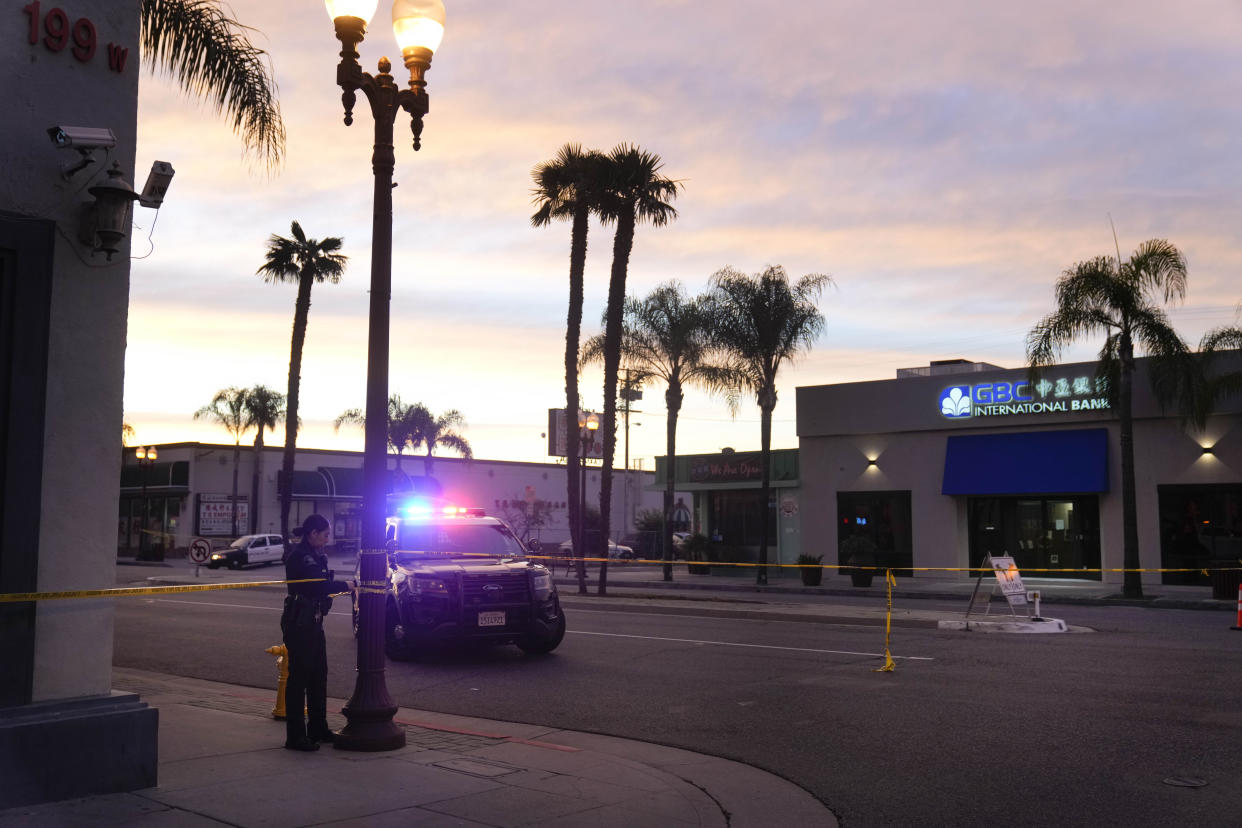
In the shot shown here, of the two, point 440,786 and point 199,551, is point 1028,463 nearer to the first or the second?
point 199,551

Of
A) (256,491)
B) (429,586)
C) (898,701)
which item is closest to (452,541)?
(429,586)

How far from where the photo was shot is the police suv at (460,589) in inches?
514

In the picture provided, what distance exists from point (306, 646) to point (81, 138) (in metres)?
4.05

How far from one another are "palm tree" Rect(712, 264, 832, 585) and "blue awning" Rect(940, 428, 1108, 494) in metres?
5.96

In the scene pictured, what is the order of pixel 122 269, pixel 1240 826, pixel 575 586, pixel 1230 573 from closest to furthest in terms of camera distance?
pixel 1240 826
pixel 122 269
pixel 1230 573
pixel 575 586

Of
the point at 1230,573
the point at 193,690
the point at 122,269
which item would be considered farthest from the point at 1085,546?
the point at 122,269

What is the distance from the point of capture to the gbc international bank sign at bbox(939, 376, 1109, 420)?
3188 centimetres

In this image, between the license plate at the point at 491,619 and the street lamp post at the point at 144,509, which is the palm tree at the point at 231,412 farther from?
the license plate at the point at 491,619

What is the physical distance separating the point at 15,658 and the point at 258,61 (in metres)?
7.58

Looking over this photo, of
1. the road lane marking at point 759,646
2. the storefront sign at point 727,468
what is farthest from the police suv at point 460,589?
the storefront sign at point 727,468

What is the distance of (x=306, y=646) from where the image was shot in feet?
27.7

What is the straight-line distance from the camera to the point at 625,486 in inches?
3157

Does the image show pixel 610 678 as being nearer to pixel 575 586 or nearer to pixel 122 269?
pixel 122 269

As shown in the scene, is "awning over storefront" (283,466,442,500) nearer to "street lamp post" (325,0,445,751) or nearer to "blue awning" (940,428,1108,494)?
"blue awning" (940,428,1108,494)
